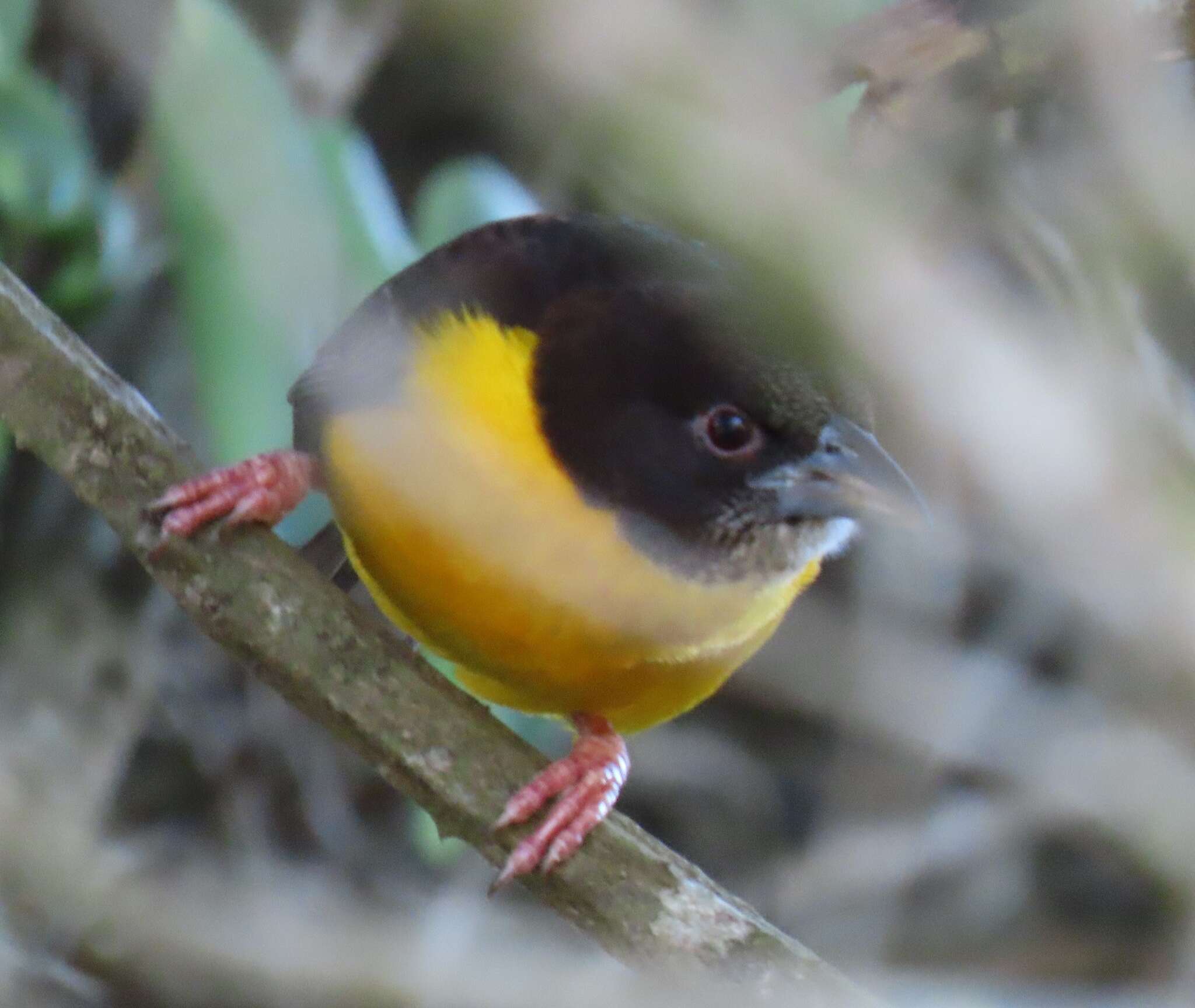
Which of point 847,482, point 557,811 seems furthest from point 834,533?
point 557,811

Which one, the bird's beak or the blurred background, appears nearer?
the blurred background

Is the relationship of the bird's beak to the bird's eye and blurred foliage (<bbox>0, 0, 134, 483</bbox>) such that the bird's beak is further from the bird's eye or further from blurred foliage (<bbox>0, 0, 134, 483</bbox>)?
blurred foliage (<bbox>0, 0, 134, 483</bbox>)

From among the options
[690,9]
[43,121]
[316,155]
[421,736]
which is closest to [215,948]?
[421,736]

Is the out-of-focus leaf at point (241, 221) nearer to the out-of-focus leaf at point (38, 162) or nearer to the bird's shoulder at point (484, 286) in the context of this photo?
the bird's shoulder at point (484, 286)

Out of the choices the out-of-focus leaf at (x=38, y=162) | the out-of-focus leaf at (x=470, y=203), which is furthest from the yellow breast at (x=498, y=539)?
the out-of-focus leaf at (x=38, y=162)

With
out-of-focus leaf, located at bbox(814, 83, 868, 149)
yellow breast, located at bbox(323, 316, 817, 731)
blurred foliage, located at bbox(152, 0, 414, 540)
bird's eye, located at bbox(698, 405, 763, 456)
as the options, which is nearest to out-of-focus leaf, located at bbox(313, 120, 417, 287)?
blurred foliage, located at bbox(152, 0, 414, 540)

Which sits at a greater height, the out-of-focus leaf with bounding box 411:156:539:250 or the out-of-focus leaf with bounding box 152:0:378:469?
the out-of-focus leaf with bounding box 411:156:539:250

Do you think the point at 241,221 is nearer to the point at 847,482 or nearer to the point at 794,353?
the point at 847,482
